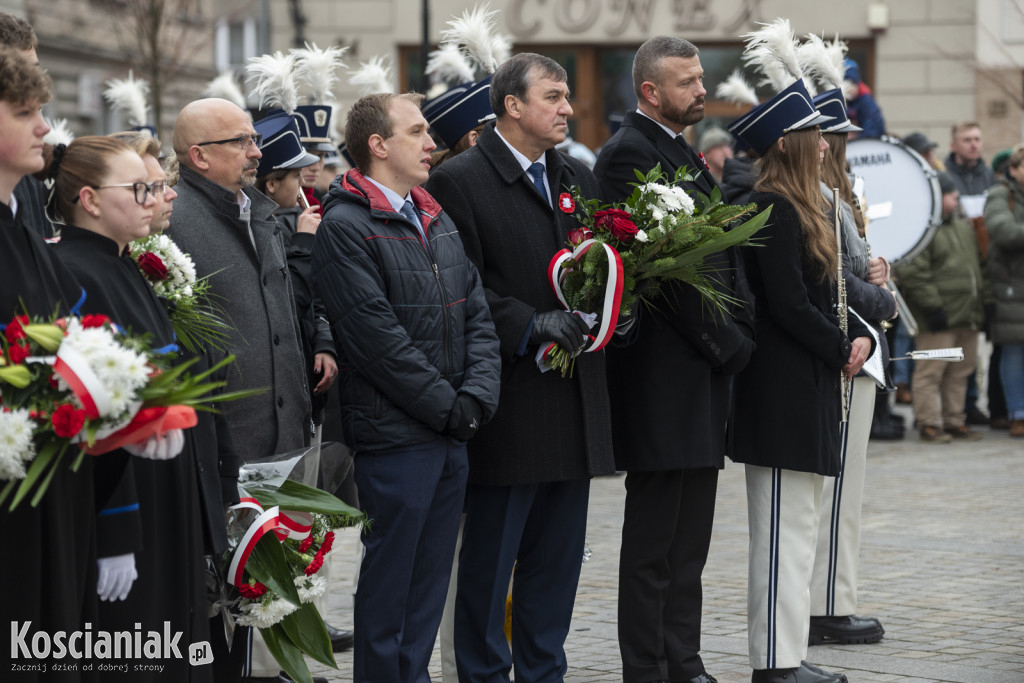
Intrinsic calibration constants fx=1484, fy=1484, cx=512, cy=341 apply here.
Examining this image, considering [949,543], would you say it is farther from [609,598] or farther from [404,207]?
[404,207]

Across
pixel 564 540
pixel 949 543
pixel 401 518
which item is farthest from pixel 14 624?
pixel 949 543

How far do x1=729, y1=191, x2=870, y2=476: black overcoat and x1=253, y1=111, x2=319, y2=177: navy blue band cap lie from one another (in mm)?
1903

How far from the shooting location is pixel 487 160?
17.7ft

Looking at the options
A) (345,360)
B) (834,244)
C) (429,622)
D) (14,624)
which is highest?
(834,244)

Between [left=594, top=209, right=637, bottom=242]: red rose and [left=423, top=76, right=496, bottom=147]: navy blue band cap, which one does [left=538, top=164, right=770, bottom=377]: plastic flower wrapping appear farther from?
[left=423, top=76, right=496, bottom=147]: navy blue band cap

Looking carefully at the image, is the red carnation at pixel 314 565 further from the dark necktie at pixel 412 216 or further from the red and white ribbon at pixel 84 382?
the red and white ribbon at pixel 84 382

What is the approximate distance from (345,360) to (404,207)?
1.83 feet

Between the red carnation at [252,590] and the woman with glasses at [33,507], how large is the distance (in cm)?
65

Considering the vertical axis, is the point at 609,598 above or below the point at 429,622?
below

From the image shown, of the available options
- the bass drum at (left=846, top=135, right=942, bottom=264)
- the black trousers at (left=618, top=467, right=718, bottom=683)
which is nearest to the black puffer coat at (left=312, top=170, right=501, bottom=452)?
the black trousers at (left=618, top=467, right=718, bottom=683)

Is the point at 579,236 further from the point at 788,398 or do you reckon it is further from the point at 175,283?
the point at 175,283

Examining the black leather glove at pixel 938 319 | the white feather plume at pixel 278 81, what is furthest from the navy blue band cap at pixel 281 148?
the black leather glove at pixel 938 319

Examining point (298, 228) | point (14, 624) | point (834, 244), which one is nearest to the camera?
point (14, 624)

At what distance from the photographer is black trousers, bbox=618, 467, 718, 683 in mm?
5562
